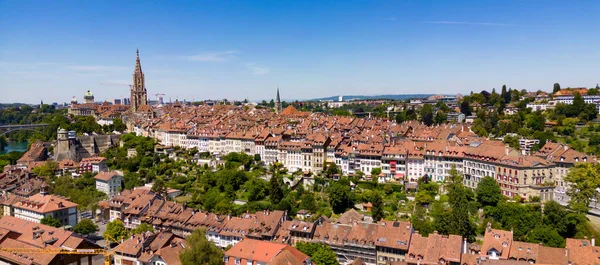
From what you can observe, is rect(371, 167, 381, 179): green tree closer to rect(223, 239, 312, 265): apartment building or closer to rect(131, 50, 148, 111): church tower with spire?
rect(223, 239, 312, 265): apartment building

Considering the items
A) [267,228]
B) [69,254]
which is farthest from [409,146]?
[69,254]

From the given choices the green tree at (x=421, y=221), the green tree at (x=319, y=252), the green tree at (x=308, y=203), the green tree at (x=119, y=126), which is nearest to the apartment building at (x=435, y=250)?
the green tree at (x=421, y=221)

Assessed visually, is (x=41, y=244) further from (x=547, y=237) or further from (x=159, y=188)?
(x=547, y=237)

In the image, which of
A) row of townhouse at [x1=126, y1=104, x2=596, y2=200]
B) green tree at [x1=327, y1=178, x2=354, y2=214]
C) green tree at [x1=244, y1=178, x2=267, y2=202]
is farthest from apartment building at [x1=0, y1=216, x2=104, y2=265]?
row of townhouse at [x1=126, y1=104, x2=596, y2=200]

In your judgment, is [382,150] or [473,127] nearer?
[382,150]

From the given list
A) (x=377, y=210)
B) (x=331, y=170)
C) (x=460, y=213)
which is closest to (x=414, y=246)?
(x=460, y=213)

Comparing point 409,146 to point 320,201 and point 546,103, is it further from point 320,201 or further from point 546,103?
point 546,103
